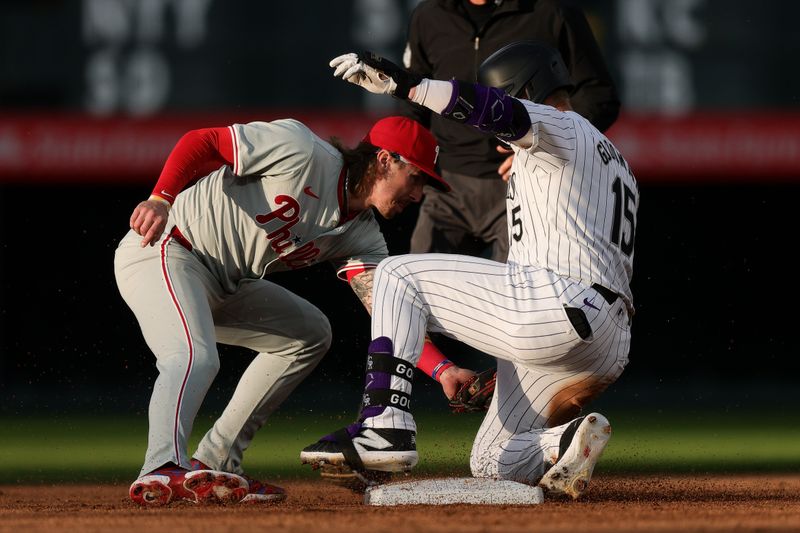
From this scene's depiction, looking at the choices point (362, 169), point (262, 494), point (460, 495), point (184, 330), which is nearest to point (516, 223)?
point (362, 169)

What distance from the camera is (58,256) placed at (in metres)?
10.8

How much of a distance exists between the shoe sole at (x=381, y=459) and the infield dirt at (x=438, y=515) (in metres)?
0.13

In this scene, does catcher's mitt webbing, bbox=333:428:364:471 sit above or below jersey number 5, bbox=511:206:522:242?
below

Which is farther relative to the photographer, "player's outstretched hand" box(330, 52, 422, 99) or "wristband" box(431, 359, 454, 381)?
"wristband" box(431, 359, 454, 381)

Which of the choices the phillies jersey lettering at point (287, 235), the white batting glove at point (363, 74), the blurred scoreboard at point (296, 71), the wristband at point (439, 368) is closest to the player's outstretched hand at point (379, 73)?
the white batting glove at point (363, 74)

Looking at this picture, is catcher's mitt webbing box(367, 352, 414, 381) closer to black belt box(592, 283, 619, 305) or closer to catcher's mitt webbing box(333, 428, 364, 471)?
catcher's mitt webbing box(333, 428, 364, 471)

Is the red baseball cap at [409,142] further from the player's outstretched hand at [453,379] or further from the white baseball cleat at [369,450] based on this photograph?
the white baseball cleat at [369,450]

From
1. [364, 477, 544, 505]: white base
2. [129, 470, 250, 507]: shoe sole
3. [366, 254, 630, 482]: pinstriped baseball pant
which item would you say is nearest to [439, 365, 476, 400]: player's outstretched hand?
[366, 254, 630, 482]: pinstriped baseball pant

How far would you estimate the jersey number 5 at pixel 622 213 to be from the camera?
11.9ft

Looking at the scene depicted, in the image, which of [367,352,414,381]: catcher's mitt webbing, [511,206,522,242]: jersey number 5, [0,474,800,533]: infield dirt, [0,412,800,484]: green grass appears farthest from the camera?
[0,412,800,484]: green grass

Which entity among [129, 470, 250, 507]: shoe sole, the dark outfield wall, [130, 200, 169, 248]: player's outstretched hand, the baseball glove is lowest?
the dark outfield wall

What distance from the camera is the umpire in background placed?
4785mm

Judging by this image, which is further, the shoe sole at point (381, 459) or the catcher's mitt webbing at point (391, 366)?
the catcher's mitt webbing at point (391, 366)

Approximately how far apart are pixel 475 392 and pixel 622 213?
74 centimetres
